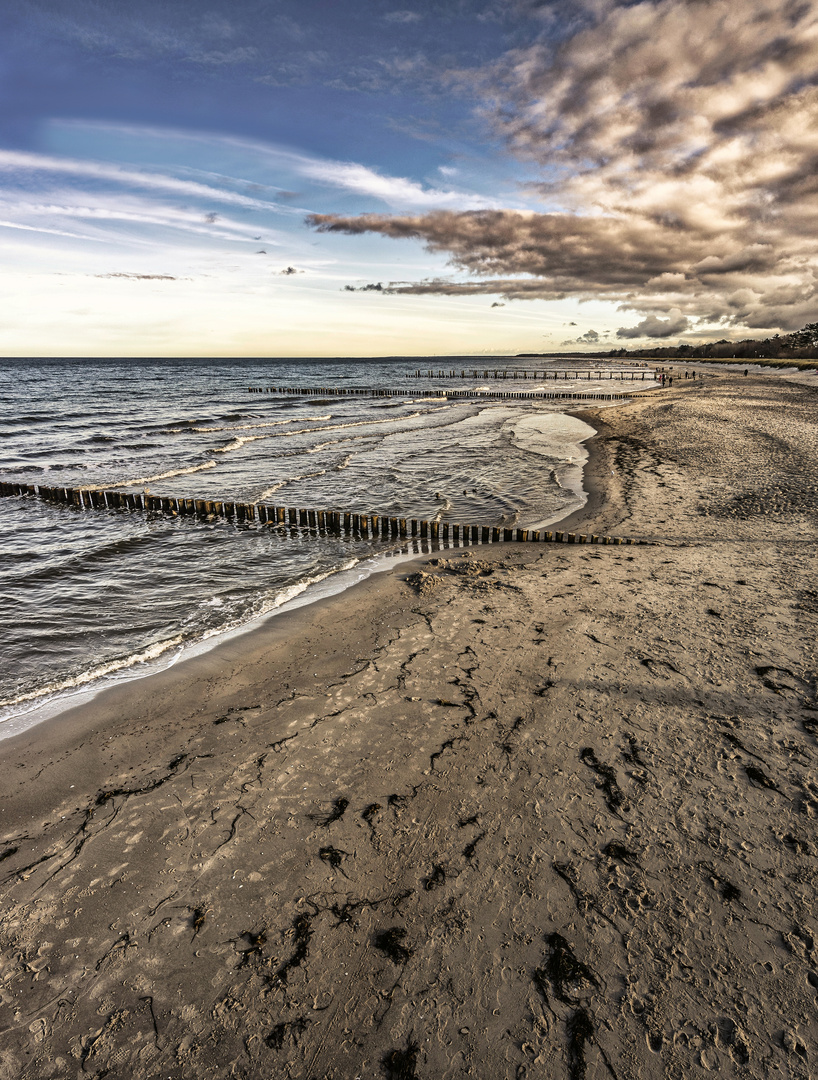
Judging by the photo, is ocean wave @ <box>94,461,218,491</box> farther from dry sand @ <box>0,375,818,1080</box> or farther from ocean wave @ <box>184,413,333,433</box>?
dry sand @ <box>0,375,818,1080</box>

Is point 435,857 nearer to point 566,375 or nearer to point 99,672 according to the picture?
point 99,672

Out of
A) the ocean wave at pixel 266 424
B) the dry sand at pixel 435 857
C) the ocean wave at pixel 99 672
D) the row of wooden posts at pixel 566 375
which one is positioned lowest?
the ocean wave at pixel 99 672

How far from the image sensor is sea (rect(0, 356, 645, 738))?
9.76 metres

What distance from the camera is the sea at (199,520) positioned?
32.0 feet

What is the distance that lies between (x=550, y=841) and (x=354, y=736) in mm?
2628

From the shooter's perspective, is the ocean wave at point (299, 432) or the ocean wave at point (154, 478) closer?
the ocean wave at point (154, 478)

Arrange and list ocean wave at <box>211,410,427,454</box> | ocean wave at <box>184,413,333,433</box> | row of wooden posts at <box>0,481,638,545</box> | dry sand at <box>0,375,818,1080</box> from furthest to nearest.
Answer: ocean wave at <box>184,413,333,433</box> → ocean wave at <box>211,410,427,454</box> → row of wooden posts at <box>0,481,638,545</box> → dry sand at <box>0,375,818,1080</box>

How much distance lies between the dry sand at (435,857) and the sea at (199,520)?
1.99 m

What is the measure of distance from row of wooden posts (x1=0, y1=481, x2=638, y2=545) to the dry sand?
4962 mm

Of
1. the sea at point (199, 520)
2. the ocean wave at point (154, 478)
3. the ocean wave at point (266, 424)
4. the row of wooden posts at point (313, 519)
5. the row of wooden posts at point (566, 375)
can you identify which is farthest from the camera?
the row of wooden posts at point (566, 375)

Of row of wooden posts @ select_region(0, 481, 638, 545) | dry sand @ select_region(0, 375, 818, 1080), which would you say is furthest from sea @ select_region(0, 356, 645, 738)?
dry sand @ select_region(0, 375, 818, 1080)

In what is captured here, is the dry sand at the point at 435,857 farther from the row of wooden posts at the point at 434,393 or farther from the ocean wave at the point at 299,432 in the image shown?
the row of wooden posts at the point at 434,393

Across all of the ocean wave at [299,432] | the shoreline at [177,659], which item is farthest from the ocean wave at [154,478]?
the shoreline at [177,659]

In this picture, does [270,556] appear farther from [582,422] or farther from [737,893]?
[582,422]
